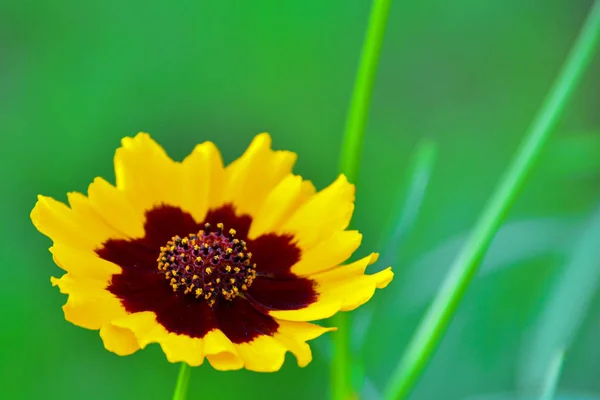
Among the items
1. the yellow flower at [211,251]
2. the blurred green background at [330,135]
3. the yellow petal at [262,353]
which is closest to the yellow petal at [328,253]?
the yellow flower at [211,251]

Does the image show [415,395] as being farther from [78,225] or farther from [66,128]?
[78,225]

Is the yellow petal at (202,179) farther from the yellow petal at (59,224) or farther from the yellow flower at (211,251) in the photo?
the yellow petal at (59,224)

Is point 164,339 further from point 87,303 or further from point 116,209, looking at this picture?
point 116,209

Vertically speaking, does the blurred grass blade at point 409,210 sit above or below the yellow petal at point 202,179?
above

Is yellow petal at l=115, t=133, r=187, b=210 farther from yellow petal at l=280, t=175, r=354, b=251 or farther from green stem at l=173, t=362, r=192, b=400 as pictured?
green stem at l=173, t=362, r=192, b=400

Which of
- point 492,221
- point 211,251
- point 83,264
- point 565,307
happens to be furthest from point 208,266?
point 565,307

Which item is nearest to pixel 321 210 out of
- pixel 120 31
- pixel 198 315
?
pixel 198 315
